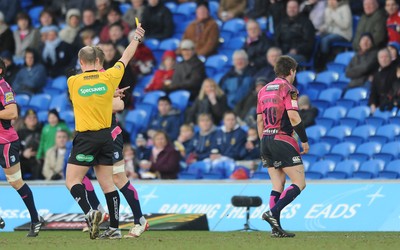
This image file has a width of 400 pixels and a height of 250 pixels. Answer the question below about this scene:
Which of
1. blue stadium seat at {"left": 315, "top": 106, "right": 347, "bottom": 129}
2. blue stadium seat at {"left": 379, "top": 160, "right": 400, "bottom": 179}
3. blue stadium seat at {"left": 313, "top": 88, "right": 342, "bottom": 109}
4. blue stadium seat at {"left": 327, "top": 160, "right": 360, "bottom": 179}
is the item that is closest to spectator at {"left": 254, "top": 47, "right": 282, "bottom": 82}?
blue stadium seat at {"left": 313, "top": 88, "right": 342, "bottom": 109}

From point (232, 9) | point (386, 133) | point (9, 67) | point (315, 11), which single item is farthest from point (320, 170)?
point (9, 67)

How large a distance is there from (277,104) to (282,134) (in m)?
0.38

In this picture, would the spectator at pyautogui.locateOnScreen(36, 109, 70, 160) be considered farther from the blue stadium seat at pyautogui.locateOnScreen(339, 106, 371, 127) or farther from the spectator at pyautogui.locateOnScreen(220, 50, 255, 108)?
the blue stadium seat at pyautogui.locateOnScreen(339, 106, 371, 127)

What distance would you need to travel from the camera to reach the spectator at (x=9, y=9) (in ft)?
86.6

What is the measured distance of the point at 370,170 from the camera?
1825cm

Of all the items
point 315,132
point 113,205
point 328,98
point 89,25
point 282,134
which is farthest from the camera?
point 89,25

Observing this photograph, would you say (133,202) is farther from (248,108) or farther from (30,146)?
(30,146)

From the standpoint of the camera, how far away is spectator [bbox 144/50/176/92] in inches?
890

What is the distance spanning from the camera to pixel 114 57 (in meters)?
21.8

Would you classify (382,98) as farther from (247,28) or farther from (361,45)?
(247,28)

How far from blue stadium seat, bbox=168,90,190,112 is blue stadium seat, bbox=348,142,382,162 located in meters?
4.21

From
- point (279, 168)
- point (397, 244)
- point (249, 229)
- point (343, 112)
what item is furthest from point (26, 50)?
point (397, 244)

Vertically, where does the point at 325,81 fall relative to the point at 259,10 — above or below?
below

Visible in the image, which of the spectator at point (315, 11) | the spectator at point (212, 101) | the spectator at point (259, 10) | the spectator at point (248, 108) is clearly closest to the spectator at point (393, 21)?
the spectator at point (315, 11)
